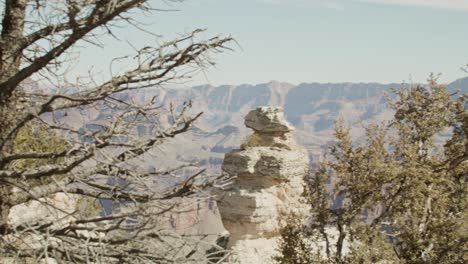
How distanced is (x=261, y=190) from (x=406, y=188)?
14022 mm

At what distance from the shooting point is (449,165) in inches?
907

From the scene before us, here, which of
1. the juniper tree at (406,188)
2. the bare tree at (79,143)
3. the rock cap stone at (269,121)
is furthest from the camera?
the rock cap stone at (269,121)

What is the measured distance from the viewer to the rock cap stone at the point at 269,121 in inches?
1452

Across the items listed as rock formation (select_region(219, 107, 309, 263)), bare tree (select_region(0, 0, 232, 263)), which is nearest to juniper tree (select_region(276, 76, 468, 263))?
rock formation (select_region(219, 107, 309, 263))

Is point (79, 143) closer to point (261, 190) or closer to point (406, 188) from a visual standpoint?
point (406, 188)

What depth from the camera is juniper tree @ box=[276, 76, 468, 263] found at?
21.5m

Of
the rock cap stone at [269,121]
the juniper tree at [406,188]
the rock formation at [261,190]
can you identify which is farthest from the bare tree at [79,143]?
the rock cap stone at [269,121]

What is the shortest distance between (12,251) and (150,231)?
77.8 inches

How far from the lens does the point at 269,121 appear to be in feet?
121

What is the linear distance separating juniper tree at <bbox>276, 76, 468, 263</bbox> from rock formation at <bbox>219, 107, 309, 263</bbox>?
7.79 meters

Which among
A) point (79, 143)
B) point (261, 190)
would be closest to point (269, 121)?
point (261, 190)

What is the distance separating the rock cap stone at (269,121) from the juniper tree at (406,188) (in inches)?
435

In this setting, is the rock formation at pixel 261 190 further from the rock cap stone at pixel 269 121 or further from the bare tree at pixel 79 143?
the bare tree at pixel 79 143

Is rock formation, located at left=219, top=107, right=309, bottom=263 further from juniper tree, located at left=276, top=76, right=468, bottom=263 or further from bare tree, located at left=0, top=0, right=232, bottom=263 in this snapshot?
bare tree, located at left=0, top=0, right=232, bottom=263
